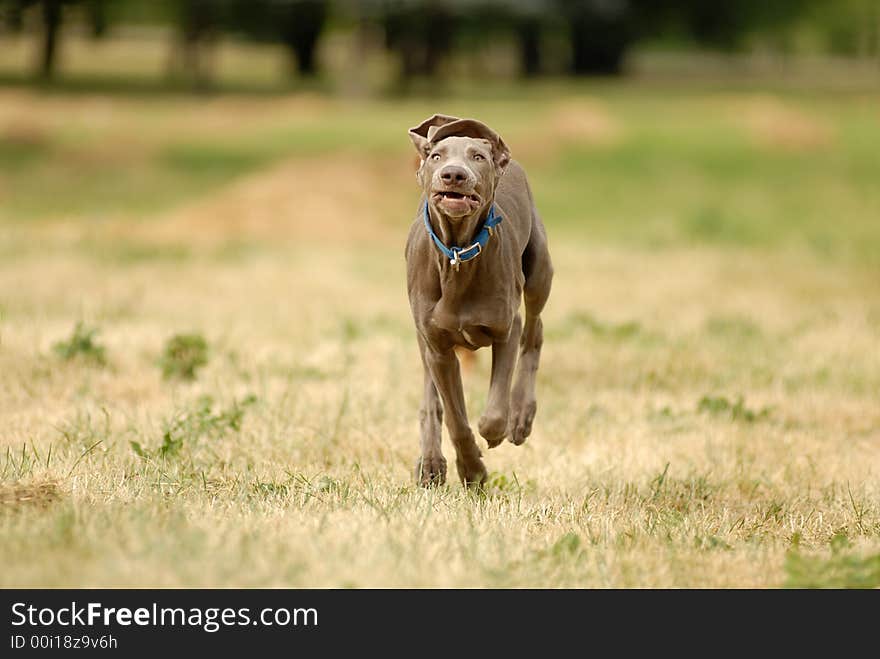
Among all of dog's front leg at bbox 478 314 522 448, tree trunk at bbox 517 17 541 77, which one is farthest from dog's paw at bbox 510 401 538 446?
tree trunk at bbox 517 17 541 77

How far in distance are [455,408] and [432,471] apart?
1.82 feet

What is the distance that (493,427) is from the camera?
6.91 m

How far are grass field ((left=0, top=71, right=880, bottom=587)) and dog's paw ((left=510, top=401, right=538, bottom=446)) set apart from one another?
10.8 inches

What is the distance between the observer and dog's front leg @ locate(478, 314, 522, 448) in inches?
272

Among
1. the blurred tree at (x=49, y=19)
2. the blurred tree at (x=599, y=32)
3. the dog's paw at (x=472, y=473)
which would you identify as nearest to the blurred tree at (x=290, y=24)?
the blurred tree at (x=49, y=19)

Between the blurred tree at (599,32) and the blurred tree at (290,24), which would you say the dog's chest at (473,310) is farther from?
the blurred tree at (599,32)

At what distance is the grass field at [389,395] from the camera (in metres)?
5.78

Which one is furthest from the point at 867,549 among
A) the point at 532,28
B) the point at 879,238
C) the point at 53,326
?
the point at 532,28

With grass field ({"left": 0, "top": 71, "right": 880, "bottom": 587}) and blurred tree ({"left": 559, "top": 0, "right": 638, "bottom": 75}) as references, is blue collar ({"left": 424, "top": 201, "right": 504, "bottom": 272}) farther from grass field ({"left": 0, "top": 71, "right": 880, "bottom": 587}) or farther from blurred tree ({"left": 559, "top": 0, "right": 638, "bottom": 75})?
blurred tree ({"left": 559, "top": 0, "right": 638, "bottom": 75})

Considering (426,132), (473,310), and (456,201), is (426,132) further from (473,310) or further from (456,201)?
(456,201)

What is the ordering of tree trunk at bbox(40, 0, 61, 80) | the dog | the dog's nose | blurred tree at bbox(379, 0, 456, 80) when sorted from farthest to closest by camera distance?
blurred tree at bbox(379, 0, 456, 80), tree trunk at bbox(40, 0, 61, 80), the dog, the dog's nose

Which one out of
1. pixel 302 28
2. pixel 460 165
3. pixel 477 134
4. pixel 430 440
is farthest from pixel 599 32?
pixel 460 165

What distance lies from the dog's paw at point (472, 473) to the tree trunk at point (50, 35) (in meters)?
41.9

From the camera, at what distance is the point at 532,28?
64875 mm
